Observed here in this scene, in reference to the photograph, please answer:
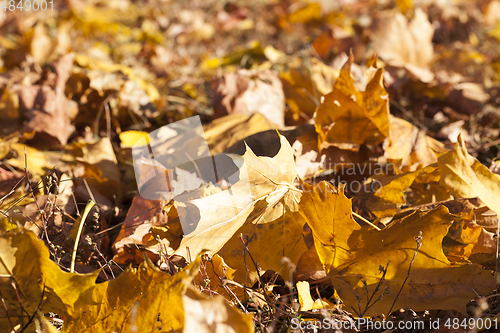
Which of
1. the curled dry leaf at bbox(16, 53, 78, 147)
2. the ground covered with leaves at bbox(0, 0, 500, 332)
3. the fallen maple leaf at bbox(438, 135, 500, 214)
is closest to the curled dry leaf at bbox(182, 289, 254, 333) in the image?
the ground covered with leaves at bbox(0, 0, 500, 332)

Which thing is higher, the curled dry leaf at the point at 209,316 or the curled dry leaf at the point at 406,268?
the curled dry leaf at the point at 209,316

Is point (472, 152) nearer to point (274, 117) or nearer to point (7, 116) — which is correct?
point (274, 117)

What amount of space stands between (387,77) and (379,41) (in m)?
0.51

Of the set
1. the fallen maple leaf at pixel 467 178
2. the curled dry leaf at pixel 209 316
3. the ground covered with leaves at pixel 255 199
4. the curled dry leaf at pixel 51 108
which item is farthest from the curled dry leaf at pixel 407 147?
the curled dry leaf at pixel 51 108

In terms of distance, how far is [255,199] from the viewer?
27.7 inches

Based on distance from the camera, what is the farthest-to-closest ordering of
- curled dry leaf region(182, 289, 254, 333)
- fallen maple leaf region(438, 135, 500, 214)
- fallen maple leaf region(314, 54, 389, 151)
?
fallen maple leaf region(314, 54, 389, 151), fallen maple leaf region(438, 135, 500, 214), curled dry leaf region(182, 289, 254, 333)

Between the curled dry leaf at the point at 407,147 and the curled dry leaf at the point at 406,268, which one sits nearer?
the curled dry leaf at the point at 406,268

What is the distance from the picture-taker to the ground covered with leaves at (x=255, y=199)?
586mm

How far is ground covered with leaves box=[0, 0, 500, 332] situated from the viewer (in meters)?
0.59

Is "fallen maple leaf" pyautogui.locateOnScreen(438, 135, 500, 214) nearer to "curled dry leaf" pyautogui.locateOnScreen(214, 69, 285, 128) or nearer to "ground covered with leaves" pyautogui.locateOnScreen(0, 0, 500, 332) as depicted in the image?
"ground covered with leaves" pyautogui.locateOnScreen(0, 0, 500, 332)

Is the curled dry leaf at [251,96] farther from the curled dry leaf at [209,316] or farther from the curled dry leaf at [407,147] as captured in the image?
the curled dry leaf at [209,316]

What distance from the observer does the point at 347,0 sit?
3893 mm

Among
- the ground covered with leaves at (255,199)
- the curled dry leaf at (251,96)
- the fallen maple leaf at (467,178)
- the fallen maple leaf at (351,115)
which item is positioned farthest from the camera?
the curled dry leaf at (251,96)

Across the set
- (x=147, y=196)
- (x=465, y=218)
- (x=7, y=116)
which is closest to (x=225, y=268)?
(x=147, y=196)
